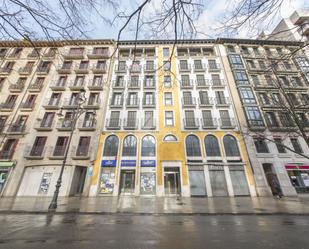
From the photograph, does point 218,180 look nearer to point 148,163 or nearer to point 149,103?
point 148,163

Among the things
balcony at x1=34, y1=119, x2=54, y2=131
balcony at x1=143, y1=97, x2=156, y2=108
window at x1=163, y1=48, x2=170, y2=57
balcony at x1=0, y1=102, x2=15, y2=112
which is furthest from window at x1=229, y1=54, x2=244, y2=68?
balcony at x1=0, y1=102, x2=15, y2=112

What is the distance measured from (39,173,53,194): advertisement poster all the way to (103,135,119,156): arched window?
239 inches

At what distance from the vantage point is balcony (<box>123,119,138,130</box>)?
1773cm

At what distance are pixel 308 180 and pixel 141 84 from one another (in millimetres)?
21594

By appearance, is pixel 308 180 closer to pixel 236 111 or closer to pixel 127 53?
pixel 236 111

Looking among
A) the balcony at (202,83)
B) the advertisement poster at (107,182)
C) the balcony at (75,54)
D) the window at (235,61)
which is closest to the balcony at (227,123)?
the balcony at (202,83)

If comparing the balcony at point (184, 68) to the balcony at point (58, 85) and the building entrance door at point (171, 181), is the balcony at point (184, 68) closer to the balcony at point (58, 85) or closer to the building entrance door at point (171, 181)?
the building entrance door at point (171, 181)

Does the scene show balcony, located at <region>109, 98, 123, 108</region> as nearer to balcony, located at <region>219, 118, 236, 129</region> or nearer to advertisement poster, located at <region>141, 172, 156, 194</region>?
advertisement poster, located at <region>141, 172, 156, 194</region>

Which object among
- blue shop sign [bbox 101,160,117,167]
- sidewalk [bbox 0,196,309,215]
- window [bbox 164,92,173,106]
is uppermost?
window [bbox 164,92,173,106]

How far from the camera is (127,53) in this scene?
2403cm

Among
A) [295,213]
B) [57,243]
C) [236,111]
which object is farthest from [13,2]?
[236,111]

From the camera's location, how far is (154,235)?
4801 mm

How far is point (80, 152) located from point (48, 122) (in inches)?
230

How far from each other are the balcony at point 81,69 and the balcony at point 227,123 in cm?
1913
